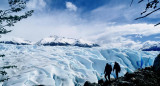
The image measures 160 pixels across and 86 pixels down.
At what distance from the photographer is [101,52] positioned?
2822 inches

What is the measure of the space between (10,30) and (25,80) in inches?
578

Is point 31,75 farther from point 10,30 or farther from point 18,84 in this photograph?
point 10,30

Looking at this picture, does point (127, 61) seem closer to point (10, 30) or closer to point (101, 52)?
point (101, 52)

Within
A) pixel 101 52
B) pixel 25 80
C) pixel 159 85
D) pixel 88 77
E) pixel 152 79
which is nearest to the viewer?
pixel 159 85

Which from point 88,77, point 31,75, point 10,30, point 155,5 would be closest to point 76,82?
point 88,77

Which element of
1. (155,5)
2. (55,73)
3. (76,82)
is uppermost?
(155,5)

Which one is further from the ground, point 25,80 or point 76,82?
point 25,80

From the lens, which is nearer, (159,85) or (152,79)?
(159,85)

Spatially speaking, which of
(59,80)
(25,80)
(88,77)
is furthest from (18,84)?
(88,77)

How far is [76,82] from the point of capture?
28594 millimetres

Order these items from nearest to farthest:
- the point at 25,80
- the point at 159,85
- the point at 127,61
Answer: the point at 159,85 → the point at 25,80 → the point at 127,61

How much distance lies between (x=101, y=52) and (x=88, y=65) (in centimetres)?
2869

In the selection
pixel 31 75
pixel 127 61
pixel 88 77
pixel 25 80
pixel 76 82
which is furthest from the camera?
pixel 127 61

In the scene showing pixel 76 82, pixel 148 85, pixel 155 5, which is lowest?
pixel 76 82
